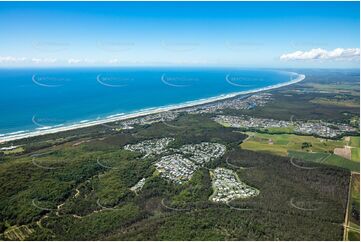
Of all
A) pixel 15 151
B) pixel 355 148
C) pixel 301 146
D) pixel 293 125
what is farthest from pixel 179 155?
pixel 293 125

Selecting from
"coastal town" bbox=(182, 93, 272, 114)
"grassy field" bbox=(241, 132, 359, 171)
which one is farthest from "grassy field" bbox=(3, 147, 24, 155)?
"coastal town" bbox=(182, 93, 272, 114)

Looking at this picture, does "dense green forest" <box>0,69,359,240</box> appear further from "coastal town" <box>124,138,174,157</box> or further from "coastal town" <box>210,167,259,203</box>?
"coastal town" <box>124,138,174,157</box>

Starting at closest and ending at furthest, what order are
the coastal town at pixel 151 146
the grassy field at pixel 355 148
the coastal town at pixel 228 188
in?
the coastal town at pixel 228 188
the grassy field at pixel 355 148
the coastal town at pixel 151 146

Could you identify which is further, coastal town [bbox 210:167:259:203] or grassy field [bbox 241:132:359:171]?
grassy field [bbox 241:132:359:171]

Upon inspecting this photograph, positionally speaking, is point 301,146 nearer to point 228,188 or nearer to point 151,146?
point 228,188

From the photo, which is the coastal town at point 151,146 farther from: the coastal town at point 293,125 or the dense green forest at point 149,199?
the coastal town at point 293,125

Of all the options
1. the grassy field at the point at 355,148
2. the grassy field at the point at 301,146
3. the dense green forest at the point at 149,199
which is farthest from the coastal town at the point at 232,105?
the dense green forest at the point at 149,199
